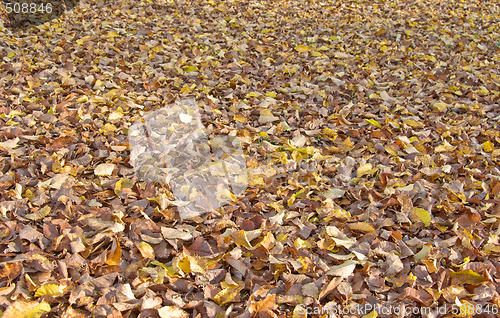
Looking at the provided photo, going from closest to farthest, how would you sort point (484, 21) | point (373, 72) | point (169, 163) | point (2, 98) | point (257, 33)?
point (169, 163), point (2, 98), point (373, 72), point (257, 33), point (484, 21)

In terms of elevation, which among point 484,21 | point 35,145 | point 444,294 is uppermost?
point 484,21

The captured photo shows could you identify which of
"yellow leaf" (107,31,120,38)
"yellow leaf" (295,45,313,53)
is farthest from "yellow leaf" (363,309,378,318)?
"yellow leaf" (107,31,120,38)

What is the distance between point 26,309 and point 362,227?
1.64 meters

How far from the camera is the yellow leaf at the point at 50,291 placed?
165 cm

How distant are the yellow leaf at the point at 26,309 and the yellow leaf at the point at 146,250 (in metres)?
0.45

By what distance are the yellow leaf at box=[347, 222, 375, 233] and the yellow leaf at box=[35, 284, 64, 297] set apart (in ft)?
4.83

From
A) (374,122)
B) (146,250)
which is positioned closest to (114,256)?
(146,250)

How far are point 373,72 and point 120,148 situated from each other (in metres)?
2.58

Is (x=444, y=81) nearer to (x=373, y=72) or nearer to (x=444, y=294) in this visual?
(x=373, y=72)

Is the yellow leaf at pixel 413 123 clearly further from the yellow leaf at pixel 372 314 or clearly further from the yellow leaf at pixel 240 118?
the yellow leaf at pixel 372 314

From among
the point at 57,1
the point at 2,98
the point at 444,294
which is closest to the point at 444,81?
the point at 444,294

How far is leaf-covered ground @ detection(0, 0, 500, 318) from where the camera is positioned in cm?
175

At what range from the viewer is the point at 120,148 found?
2584 mm

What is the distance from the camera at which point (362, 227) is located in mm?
2090
